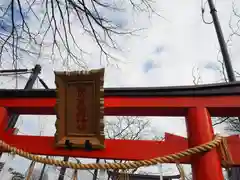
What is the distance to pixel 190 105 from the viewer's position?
204cm

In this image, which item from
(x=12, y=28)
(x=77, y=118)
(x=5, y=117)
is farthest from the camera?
(x=12, y=28)

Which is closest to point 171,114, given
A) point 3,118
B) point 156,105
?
point 156,105

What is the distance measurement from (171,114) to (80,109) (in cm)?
93

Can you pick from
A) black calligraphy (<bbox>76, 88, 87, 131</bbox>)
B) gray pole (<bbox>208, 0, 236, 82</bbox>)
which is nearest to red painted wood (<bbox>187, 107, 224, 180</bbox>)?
black calligraphy (<bbox>76, 88, 87, 131</bbox>)

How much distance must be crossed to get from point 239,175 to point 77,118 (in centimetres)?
463

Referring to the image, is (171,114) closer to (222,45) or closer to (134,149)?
(134,149)

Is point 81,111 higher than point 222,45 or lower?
lower

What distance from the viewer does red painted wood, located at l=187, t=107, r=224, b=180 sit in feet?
5.45

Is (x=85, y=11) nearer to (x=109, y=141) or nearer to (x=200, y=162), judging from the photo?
(x=109, y=141)

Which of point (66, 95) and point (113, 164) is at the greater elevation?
point (66, 95)

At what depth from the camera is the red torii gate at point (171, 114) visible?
71.4 inches

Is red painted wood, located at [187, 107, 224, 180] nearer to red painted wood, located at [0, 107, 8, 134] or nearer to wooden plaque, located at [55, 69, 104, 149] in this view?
wooden plaque, located at [55, 69, 104, 149]

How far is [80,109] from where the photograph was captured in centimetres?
213

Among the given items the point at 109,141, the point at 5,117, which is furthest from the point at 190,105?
the point at 5,117
